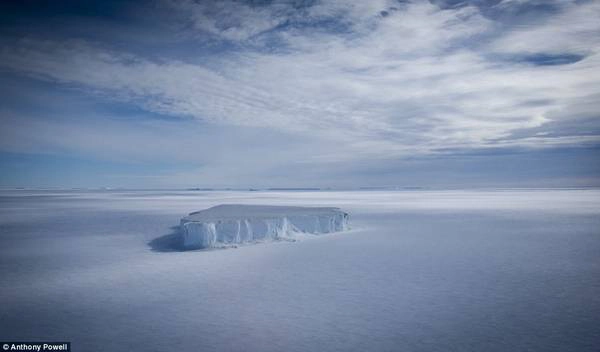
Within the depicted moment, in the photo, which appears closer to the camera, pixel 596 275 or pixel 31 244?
pixel 596 275

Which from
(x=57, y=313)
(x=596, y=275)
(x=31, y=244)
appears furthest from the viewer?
(x=31, y=244)

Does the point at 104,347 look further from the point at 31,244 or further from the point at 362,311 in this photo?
the point at 31,244

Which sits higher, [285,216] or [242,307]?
[285,216]

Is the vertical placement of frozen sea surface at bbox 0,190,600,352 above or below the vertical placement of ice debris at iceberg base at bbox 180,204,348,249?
below

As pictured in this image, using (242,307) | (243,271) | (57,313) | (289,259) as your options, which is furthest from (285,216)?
(57,313)

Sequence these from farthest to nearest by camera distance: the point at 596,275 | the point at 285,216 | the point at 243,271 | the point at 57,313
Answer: the point at 285,216, the point at 243,271, the point at 596,275, the point at 57,313
